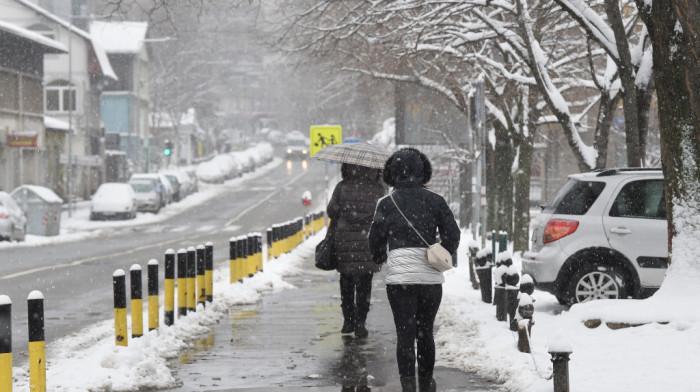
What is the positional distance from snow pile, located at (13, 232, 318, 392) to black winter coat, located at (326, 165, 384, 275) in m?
1.72

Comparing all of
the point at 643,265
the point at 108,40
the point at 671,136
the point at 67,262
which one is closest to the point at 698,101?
the point at 671,136

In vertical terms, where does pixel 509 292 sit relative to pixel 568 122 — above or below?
below


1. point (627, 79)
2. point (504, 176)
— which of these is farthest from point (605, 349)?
point (504, 176)

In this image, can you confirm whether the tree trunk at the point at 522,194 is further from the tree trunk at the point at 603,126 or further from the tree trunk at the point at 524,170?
the tree trunk at the point at 603,126

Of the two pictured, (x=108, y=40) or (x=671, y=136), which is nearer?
(x=671, y=136)

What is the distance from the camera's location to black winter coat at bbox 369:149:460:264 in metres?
7.44

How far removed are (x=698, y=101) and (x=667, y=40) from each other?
55 cm

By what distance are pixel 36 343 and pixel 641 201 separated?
7.27 m

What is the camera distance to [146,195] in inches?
1993

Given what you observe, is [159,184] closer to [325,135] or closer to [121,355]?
[325,135]

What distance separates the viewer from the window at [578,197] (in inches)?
491

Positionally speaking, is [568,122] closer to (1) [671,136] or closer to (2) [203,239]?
(1) [671,136]

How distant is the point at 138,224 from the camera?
44719mm

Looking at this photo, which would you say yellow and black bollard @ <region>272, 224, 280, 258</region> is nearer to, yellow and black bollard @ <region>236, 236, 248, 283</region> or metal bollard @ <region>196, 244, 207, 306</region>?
yellow and black bollard @ <region>236, 236, 248, 283</region>
